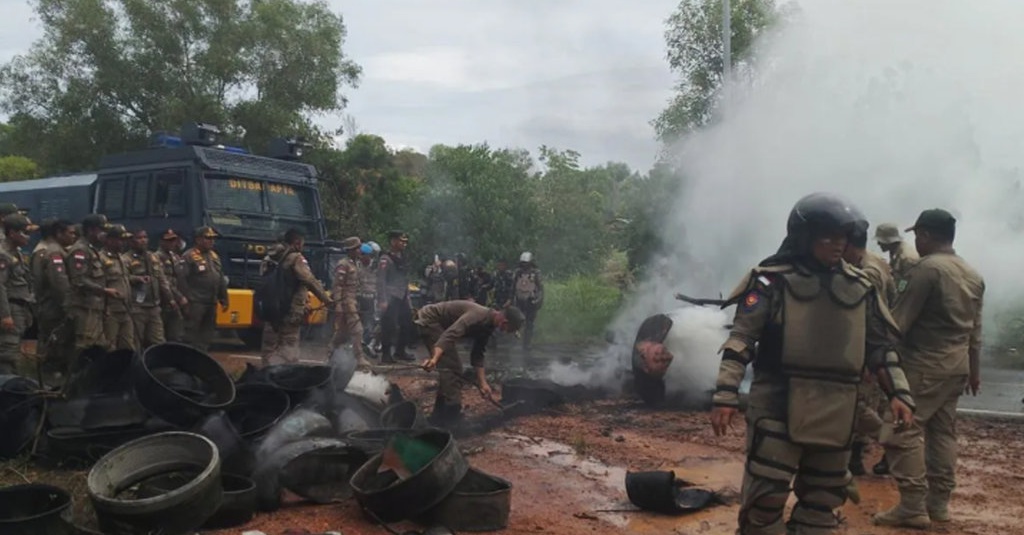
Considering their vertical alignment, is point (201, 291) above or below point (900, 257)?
below

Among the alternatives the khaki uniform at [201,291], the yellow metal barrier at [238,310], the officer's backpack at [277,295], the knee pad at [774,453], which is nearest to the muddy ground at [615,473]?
the knee pad at [774,453]

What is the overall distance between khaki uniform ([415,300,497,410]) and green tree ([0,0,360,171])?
18.4 m

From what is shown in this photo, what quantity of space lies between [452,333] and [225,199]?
21.1ft

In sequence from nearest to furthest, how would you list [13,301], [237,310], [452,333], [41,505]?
[41,505] → [452,333] → [13,301] → [237,310]

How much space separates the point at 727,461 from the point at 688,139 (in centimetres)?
1233

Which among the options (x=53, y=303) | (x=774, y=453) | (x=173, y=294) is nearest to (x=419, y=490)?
(x=774, y=453)

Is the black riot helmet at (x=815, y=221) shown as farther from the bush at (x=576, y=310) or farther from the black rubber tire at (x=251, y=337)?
the bush at (x=576, y=310)

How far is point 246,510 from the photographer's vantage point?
5074mm

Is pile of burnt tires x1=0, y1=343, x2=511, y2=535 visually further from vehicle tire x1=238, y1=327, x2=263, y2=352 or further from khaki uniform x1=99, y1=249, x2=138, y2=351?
vehicle tire x1=238, y1=327, x2=263, y2=352

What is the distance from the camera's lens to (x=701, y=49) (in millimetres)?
22094

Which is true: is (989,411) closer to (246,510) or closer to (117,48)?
(246,510)

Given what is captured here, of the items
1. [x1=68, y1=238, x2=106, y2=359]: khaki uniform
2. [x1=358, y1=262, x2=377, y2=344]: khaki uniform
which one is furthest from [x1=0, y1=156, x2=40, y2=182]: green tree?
[x1=68, y1=238, x2=106, y2=359]: khaki uniform

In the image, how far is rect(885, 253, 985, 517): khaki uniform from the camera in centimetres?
545

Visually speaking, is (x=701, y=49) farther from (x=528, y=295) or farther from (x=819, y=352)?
(x=819, y=352)
